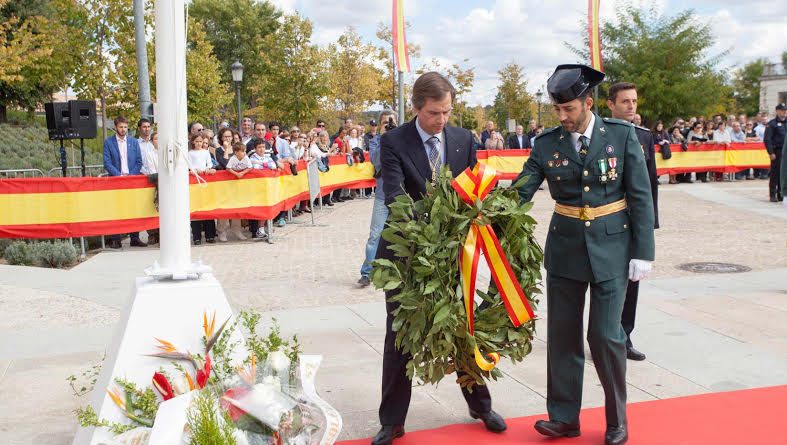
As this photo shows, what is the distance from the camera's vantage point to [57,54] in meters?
23.5

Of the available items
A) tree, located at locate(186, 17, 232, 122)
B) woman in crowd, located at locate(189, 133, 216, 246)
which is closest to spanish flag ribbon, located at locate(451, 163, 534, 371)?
woman in crowd, located at locate(189, 133, 216, 246)

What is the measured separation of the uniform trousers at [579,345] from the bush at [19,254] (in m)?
9.08

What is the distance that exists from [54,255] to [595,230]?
29.7 ft

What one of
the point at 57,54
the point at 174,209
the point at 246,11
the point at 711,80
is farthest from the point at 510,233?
the point at 246,11

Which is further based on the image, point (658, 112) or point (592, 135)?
point (658, 112)

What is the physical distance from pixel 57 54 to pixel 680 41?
2951 centimetres

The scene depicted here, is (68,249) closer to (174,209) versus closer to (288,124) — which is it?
(174,209)

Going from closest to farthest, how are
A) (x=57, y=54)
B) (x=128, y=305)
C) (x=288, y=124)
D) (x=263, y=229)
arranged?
1. (x=128, y=305)
2. (x=263, y=229)
3. (x=57, y=54)
4. (x=288, y=124)

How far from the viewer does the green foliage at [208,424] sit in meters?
3.47

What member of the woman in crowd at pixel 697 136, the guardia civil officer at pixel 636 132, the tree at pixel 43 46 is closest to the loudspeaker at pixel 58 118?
the tree at pixel 43 46

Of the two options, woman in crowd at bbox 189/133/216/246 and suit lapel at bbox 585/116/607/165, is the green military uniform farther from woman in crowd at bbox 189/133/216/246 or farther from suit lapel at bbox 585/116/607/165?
woman in crowd at bbox 189/133/216/246

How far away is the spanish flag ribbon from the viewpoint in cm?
418

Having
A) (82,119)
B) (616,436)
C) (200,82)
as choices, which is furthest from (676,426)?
(200,82)

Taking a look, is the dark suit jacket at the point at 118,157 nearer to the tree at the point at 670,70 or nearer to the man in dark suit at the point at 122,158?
the man in dark suit at the point at 122,158
